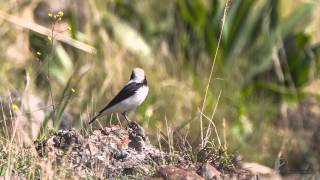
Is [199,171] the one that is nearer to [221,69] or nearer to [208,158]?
[208,158]

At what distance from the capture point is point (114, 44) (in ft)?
32.7

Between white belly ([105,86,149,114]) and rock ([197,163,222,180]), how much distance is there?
130 centimetres

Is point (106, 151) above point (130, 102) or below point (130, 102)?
below

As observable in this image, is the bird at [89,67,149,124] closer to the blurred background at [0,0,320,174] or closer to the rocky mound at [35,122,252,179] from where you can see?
the rocky mound at [35,122,252,179]

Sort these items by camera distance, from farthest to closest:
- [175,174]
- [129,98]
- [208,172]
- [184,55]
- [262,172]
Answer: [184,55]
[129,98]
[262,172]
[208,172]
[175,174]

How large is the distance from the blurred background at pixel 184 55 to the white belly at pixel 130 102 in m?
1.78

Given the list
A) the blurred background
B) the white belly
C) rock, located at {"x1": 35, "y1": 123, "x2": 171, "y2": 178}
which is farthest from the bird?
the blurred background

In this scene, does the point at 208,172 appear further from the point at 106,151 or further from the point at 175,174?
the point at 106,151

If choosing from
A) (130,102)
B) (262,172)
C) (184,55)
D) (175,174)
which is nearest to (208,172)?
(175,174)

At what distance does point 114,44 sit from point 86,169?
4865mm

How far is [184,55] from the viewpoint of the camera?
32.2 feet

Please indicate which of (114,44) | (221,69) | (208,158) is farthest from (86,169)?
(114,44)

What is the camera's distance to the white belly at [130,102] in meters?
6.38

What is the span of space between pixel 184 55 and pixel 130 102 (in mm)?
3460
